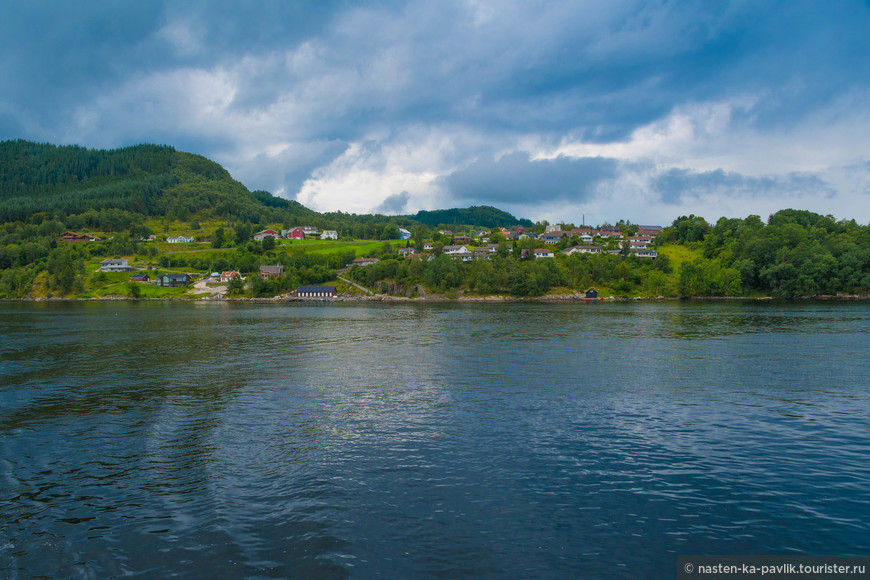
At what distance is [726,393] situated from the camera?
2742 cm

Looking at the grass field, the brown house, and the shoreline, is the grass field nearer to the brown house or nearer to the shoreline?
the shoreline

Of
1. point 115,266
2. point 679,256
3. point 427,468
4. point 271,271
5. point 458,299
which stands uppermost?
point 679,256

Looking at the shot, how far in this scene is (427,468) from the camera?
16375 millimetres

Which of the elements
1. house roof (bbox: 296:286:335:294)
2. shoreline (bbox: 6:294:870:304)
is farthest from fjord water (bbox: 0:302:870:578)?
house roof (bbox: 296:286:335:294)

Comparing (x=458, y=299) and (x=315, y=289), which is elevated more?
(x=315, y=289)

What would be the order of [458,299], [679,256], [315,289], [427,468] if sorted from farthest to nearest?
[679,256] < [315,289] < [458,299] < [427,468]

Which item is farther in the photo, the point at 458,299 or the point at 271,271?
the point at 271,271

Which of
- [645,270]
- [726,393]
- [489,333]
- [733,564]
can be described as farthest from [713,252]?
[733,564]

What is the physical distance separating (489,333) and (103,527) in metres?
50.3

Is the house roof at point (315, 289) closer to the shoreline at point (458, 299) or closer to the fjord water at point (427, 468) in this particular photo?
the shoreline at point (458, 299)

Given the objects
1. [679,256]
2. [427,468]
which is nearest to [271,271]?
[679,256]

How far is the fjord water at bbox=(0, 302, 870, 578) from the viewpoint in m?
11.5

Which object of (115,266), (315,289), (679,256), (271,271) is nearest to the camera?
(315,289)

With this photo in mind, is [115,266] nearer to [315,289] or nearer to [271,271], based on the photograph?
[271,271]
